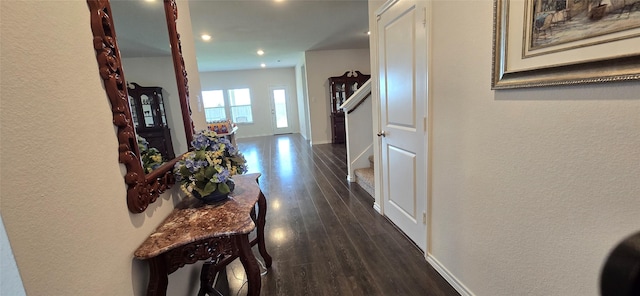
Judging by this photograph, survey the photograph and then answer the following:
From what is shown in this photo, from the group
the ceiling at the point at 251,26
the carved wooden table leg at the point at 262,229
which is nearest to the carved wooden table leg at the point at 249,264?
the carved wooden table leg at the point at 262,229

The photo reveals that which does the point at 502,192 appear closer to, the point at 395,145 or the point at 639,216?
the point at 639,216

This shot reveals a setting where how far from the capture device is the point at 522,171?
1.12 meters

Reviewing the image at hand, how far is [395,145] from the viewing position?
7.50ft

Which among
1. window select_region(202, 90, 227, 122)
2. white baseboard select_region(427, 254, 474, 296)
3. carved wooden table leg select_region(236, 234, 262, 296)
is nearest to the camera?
carved wooden table leg select_region(236, 234, 262, 296)

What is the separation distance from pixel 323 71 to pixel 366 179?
4.19 m

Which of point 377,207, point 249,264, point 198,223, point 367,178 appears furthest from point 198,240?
point 367,178

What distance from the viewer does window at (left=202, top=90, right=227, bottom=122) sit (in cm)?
910

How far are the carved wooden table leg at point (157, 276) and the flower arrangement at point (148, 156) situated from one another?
13.8 inches

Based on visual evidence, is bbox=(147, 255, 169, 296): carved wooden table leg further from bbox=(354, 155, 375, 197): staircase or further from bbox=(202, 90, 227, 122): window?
bbox=(202, 90, 227, 122): window

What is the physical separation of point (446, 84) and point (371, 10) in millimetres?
1318

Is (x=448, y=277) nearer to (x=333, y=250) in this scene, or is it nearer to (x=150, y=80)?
(x=333, y=250)

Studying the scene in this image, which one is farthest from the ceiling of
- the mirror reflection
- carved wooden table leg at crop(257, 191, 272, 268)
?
carved wooden table leg at crop(257, 191, 272, 268)

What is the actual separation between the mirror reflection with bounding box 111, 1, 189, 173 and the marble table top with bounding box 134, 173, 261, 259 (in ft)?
0.84

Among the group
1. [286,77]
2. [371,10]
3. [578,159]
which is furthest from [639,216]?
[286,77]
